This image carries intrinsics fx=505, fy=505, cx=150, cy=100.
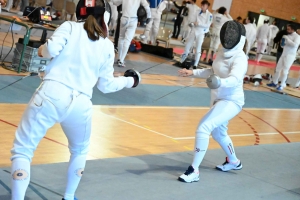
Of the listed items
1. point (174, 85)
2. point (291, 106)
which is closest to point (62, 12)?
point (174, 85)

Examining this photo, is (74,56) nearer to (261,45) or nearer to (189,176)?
(189,176)

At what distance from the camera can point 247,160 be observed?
5.55m

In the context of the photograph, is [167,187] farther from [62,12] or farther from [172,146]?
[62,12]

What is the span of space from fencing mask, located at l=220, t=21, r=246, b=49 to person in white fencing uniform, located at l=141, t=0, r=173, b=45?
966 centimetres

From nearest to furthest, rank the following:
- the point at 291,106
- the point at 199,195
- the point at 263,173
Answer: the point at 199,195, the point at 263,173, the point at 291,106

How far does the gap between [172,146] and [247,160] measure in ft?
2.75

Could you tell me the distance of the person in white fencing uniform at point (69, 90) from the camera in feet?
9.22

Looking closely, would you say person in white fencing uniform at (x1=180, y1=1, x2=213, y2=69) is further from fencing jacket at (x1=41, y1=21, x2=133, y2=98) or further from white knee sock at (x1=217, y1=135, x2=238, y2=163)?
fencing jacket at (x1=41, y1=21, x2=133, y2=98)

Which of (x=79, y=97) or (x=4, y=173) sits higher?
(x=79, y=97)

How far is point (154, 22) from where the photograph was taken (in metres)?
14.5

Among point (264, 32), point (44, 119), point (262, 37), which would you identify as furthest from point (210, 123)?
point (264, 32)

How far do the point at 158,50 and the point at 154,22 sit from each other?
54.4 inches

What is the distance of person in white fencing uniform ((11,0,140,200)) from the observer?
281cm

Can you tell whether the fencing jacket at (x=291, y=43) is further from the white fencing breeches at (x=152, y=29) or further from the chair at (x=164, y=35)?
the white fencing breeches at (x=152, y=29)
